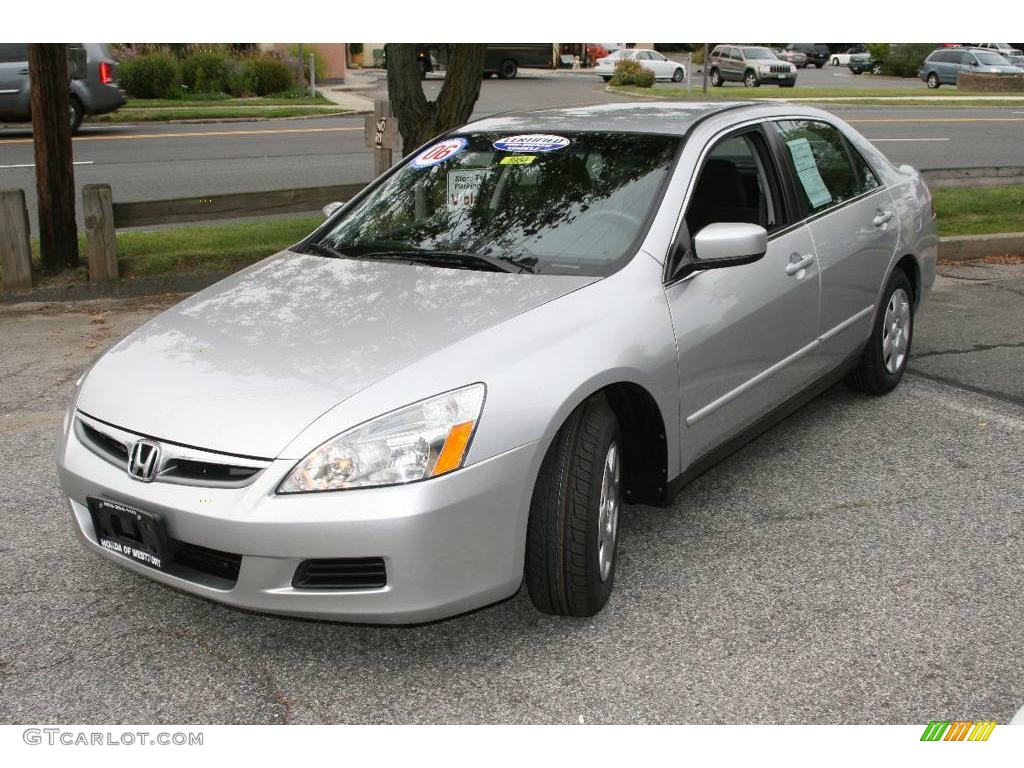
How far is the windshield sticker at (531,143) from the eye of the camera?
180 inches

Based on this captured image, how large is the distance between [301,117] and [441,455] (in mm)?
22455

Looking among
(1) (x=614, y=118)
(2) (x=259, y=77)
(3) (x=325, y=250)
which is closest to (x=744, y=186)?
(1) (x=614, y=118)

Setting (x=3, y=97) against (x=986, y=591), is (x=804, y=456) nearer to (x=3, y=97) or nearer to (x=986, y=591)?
(x=986, y=591)

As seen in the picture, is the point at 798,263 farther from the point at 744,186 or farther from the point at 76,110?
the point at 76,110

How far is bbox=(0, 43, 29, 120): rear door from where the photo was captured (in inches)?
749

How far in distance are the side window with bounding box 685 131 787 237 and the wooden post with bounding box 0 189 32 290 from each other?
5.57m

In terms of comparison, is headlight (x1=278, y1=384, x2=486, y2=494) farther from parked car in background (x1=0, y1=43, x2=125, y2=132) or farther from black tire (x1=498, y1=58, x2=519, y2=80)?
black tire (x1=498, y1=58, x2=519, y2=80)

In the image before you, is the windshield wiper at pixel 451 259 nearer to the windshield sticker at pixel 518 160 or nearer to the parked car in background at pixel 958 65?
the windshield sticker at pixel 518 160

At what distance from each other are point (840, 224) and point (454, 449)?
282 centimetres

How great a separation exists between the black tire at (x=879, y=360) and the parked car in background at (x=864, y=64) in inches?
2096

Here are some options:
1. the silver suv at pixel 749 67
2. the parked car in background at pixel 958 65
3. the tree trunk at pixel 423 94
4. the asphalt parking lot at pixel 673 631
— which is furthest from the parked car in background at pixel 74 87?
the parked car in background at pixel 958 65

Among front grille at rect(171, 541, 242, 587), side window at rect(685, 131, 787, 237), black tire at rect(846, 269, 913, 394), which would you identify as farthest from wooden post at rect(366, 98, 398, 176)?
front grille at rect(171, 541, 242, 587)

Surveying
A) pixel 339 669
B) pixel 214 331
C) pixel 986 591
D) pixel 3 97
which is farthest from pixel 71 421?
pixel 3 97

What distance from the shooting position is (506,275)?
3.95 metres
